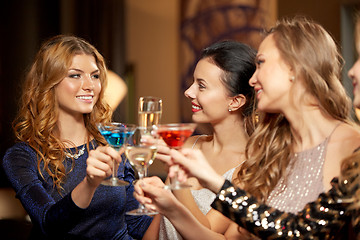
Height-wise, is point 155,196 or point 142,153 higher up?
point 142,153

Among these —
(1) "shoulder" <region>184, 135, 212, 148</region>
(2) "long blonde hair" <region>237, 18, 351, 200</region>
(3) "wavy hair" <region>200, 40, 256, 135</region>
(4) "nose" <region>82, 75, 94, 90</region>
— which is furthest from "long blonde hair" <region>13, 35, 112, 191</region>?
(2) "long blonde hair" <region>237, 18, 351, 200</region>

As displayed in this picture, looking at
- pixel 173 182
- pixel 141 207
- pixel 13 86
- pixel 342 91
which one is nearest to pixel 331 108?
pixel 342 91

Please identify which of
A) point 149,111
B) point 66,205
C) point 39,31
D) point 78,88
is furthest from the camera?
point 39,31

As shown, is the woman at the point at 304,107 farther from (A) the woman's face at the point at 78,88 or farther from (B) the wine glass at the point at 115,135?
(A) the woman's face at the point at 78,88

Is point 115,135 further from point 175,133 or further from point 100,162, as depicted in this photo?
point 175,133

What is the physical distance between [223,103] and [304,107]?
73cm

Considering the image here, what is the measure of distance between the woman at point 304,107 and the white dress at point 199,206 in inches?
22.4

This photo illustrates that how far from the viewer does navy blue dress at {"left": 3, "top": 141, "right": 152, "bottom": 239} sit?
2.40 metres

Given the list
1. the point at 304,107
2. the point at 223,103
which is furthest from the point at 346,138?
the point at 223,103

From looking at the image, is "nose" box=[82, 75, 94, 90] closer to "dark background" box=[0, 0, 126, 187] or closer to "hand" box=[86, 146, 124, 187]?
"hand" box=[86, 146, 124, 187]

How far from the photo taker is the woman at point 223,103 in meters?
2.67

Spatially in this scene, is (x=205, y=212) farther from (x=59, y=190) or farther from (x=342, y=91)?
(x=342, y=91)

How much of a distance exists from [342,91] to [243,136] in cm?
82

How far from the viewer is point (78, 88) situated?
2.81 meters
